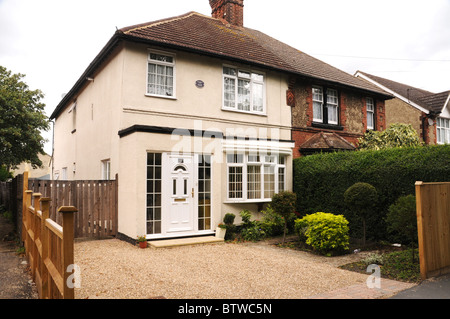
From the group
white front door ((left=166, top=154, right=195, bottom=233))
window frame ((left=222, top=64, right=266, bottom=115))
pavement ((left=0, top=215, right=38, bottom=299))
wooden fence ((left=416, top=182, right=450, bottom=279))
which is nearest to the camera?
pavement ((left=0, top=215, right=38, bottom=299))

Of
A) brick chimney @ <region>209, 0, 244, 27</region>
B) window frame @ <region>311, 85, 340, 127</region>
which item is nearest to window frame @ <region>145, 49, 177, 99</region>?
brick chimney @ <region>209, 0, 244, 27</region>

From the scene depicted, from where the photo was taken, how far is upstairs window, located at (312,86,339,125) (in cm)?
1544

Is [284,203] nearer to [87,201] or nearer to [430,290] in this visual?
[430,290]

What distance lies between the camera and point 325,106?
15.6 meters

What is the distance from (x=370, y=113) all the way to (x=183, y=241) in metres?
13.2

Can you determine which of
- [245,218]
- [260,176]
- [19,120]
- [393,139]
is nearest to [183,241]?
[245,218]

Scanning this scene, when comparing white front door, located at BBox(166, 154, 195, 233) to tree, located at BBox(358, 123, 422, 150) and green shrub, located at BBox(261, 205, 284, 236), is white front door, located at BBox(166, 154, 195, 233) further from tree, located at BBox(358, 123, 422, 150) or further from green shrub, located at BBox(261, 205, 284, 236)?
tree, located at BBox(358, 123, 422, 150)

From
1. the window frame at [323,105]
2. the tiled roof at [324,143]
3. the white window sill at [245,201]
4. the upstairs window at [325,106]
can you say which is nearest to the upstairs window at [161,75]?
the white window sill at [245,201]

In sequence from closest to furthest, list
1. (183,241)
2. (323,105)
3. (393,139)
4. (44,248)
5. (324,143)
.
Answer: (44,248), (183,241), (324,143), (393,139), (323,105)

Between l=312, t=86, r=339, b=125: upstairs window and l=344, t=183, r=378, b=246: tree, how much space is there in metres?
6.55

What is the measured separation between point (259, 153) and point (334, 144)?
4.08 metres
